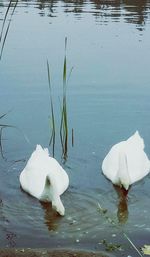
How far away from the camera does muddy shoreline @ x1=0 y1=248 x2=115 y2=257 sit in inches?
235

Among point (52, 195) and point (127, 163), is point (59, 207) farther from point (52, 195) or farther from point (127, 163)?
point (127, 163)

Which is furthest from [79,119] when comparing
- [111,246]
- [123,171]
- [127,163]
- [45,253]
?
[45,253]

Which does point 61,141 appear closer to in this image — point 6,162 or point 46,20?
point 6,162

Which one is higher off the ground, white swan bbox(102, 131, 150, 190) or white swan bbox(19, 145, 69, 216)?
white swan bbox(19, 145, 69, 216)

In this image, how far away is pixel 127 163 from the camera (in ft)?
28.1

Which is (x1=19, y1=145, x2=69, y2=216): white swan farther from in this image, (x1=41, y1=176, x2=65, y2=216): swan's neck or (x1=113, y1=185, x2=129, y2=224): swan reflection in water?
(x1=113, y1=185, x2=129, y2=224): swan reflection in water

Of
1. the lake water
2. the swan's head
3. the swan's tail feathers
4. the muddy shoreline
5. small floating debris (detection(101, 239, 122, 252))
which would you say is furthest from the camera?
the swan's tail feathers

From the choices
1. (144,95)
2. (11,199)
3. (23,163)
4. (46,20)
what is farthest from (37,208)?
(46,20)

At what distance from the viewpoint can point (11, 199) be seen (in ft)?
25.0

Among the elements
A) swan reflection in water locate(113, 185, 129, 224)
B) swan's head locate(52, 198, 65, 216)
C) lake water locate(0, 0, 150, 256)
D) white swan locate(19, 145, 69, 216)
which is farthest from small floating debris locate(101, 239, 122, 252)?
white swan locate(19, 145, 69, 216)

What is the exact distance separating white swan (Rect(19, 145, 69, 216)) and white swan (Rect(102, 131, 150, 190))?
745 millimetres

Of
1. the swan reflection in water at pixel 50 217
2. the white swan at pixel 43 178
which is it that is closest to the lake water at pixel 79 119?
the swan reflection in water at pixel 50 217

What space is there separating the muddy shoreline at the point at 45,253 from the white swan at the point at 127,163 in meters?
2.01

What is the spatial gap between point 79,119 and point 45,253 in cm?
479
